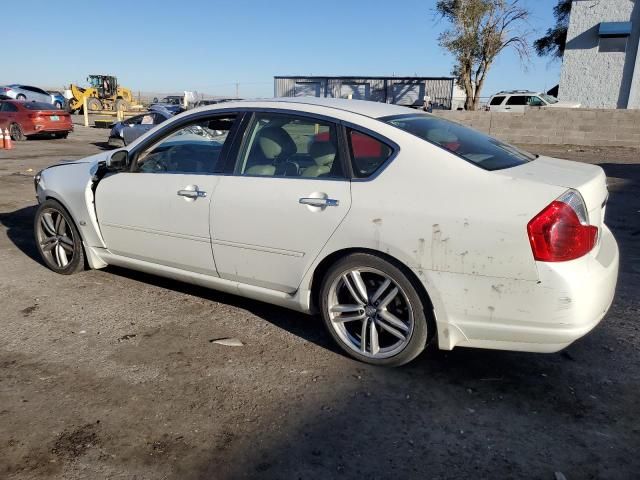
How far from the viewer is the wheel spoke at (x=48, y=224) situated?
194 inches

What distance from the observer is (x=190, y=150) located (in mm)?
4188

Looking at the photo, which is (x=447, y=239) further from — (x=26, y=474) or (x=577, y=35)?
(x=577, y=35)

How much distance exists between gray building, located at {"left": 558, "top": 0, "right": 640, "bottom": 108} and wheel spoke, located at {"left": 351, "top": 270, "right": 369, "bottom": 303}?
28015mm

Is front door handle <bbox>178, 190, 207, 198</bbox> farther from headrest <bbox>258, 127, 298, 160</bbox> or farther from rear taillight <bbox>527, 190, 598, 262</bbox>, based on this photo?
rear taillight <bbox>527, 190, 598, 262</bbox>

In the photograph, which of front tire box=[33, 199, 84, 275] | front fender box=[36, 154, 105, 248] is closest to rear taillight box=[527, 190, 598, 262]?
front fender box=[36, 154, 105, 248]

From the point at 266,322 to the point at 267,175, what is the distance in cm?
113

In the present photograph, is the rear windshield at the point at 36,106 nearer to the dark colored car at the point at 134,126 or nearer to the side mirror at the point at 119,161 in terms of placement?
the dark colored car at the point at 134,126

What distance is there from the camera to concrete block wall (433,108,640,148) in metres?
17.5

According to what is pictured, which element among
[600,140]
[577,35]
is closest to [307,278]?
[600,140]

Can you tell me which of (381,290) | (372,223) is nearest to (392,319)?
(381,290)

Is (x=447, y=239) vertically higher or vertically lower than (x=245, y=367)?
higher

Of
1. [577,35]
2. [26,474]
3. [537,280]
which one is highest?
[577,35]

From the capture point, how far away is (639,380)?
10.3 ft

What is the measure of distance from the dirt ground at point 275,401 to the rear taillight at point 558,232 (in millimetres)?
842
